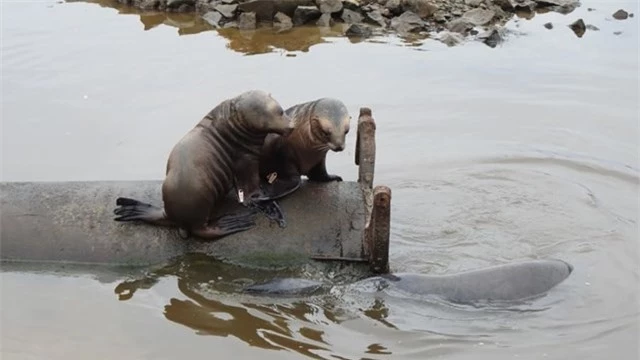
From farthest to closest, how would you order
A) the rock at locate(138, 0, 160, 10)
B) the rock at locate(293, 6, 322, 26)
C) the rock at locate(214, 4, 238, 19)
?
the rock at locate(138, 0, 160, 10) < the rock at locate(214, 4, 238, 19) < the rock at locate(293, 6, 322, 26)

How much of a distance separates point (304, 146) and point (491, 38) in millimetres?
6830

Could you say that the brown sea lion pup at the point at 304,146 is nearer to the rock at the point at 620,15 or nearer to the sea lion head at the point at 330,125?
the sea lion head at the point at 330,125

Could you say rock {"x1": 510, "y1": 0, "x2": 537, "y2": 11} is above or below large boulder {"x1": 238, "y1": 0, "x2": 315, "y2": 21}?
above

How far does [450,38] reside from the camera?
11.3m

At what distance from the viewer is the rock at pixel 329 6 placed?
493 inches

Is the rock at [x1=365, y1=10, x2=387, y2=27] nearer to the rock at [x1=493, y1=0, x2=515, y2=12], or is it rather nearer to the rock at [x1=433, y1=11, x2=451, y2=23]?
the rock at [x1=433, y1=11, x2=451, y2=23]

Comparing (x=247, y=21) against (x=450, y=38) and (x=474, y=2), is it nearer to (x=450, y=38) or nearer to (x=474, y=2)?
(x=450, y=38)

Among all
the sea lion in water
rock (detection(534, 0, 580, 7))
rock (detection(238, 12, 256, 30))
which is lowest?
the sea lion in water

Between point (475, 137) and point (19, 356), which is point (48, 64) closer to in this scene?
point (475, 137)

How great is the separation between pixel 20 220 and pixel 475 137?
4553 mm

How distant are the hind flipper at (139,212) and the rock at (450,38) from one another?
6.98 m

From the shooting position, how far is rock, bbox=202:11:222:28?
12703 millimetres

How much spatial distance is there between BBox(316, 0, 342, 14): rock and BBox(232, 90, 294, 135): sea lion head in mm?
7843

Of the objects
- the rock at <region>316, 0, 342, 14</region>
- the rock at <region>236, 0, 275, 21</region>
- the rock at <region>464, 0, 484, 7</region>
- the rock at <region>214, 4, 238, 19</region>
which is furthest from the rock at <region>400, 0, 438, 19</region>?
the rock at <region>214, 4, 238, 19</region>
